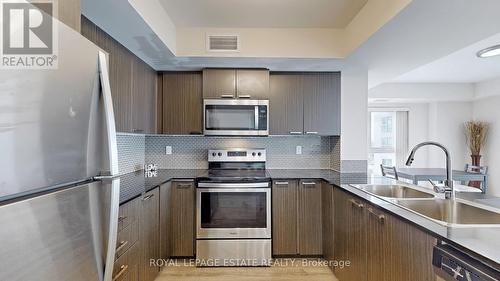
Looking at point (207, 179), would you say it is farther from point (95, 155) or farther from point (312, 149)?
point (95, 155)

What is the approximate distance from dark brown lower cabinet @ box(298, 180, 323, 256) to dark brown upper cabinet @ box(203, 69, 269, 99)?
1131 millimetres

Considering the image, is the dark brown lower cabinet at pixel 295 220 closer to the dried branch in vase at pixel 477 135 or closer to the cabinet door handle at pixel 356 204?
the cabinet door handle at pixel 356 204

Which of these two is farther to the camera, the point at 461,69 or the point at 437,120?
the point at 437,120

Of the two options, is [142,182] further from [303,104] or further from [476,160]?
[476,160]


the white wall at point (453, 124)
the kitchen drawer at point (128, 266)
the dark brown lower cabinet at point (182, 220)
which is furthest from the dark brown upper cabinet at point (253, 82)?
the white wall at point (453, 124)

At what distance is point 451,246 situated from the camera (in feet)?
3.89

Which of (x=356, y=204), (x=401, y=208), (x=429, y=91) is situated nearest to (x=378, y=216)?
(x=401, y=208)

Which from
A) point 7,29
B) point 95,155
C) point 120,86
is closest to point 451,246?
point 95,155

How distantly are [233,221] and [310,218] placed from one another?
823mm

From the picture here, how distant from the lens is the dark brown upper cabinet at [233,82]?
336 cm

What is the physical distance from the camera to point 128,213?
1946 millimetres

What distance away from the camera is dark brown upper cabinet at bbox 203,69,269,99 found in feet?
11.0

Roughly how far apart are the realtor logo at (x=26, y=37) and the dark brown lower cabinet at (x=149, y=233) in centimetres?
162

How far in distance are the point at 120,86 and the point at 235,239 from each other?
185 centimetres
